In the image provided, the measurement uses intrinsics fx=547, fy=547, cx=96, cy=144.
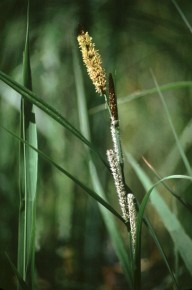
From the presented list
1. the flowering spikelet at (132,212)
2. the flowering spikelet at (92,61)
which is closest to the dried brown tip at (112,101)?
the flowering spikelet at (92,61)

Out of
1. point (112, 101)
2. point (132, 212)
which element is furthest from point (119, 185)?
point (112, 101)

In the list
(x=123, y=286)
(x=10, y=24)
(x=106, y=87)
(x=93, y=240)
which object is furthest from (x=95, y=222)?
(x=10, y=24)

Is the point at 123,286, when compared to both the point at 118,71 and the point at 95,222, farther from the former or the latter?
the point at 118,71

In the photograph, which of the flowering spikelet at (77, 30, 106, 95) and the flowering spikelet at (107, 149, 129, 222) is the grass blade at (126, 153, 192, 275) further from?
the flowering spikelet at (77, 30, 106, 95)

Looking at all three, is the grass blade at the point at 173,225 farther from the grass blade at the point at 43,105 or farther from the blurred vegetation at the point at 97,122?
the grass blade at the point at 43,105

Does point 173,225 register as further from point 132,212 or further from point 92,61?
point 92,61
